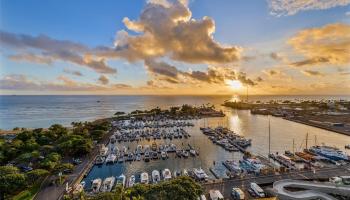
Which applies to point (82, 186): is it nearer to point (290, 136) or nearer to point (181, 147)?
point (181, 147)

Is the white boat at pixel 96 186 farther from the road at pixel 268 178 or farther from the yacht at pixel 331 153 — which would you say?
the yacht at pixel 331 153

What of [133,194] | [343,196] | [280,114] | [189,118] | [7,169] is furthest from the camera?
[280,114]

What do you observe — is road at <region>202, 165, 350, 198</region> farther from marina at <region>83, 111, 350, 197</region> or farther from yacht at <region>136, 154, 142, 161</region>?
yacht at <region>136, 154, 142, 161</region>

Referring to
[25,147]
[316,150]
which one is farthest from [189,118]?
[25,147]

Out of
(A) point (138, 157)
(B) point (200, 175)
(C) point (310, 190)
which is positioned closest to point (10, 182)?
(A) point (138, 157)

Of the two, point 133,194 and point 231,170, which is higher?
point 133,194

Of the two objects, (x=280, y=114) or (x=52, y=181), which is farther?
(x=280, y=114)

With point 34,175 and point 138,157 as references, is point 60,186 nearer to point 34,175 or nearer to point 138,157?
point 34,175

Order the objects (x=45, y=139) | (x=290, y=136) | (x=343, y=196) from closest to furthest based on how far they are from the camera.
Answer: (x=343, y=196), (x=45, y=139), (x=290, y=136)

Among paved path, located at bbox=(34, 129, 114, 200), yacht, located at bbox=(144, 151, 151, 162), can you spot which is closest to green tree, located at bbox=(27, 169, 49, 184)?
paved path, located at bbox=(34, 129, 114, 200)

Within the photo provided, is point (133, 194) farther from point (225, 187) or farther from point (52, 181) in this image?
point (52, 181)
